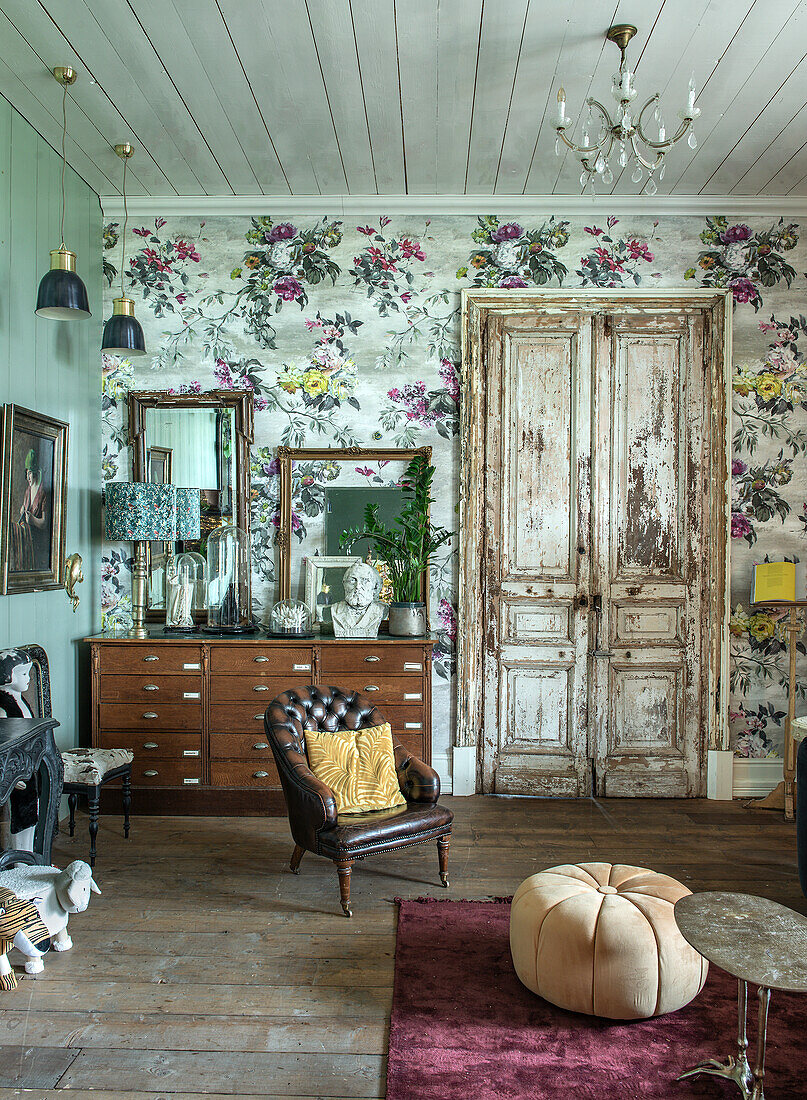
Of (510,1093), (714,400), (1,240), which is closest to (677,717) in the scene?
(714,400)

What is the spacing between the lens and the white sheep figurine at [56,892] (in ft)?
9.34

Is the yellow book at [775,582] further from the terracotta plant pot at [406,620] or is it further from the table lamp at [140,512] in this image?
the table lamp at [140,512]

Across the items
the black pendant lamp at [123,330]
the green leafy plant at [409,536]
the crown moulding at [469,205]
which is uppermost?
the crown moulding at [469,205]

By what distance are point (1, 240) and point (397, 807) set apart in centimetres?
322

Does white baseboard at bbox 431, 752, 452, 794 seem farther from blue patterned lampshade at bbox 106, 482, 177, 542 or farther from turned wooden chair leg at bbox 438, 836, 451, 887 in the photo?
blue patterned lampshade at bbox 106, 482, 177, 542

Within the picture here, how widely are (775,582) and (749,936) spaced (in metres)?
3.08

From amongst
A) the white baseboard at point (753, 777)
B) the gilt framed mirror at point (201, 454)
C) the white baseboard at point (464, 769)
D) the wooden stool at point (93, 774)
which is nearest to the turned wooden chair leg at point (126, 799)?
the wooden stool at point (93, 774)

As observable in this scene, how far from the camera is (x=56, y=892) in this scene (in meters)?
2.88

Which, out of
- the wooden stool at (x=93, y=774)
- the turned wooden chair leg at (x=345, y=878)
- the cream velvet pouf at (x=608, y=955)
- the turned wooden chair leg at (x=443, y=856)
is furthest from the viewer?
the wooden stool at (x=93, y=774)

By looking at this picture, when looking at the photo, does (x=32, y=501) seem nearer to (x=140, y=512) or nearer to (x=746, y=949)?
(x=140, y=512)

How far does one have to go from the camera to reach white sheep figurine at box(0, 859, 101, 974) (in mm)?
2846

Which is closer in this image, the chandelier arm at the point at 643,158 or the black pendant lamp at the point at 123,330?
the chandelier arm at the point at 643,158

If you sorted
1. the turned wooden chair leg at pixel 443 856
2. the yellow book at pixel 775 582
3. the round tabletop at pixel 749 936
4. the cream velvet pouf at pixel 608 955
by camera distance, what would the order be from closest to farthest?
1. the round tabletop at pixel 749 936
2. the cream velvet pouf at pixel 608 955
3. the turned wooden chair leg at pixel 443 856
4. the yellow book at pixel 775 582

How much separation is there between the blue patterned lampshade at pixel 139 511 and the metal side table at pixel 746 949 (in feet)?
10.7
